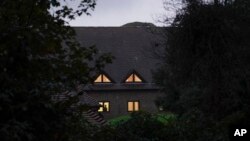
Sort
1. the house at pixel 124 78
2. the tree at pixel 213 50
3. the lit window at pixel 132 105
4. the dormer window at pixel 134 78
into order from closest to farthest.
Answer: the tree at pixel 213 50 < the house at pixel 124 78 < the dormer window at pixel 134 78 < the lit window at pixel 132 105

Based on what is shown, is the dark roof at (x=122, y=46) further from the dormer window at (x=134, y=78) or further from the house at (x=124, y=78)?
the dormer window at (x=134, y=78)

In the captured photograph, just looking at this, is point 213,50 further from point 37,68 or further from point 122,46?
point 122,46

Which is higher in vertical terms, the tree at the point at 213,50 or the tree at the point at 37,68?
the tree at the point at 213,50

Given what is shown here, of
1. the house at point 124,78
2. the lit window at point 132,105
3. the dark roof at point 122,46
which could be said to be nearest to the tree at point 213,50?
the house at point 124,78

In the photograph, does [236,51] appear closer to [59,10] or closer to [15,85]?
[59,10]

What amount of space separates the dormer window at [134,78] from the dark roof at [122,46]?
0.37 metres

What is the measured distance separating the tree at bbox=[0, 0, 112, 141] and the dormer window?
5718 cm

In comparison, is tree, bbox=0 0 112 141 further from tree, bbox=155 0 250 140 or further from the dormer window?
the dormer window

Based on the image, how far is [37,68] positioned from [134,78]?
192 feet

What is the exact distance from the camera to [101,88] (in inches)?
2472

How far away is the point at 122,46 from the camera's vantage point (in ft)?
221

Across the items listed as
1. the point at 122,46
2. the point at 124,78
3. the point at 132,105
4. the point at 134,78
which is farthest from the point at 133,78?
the point at 122,46

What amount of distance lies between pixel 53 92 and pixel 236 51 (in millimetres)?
17075

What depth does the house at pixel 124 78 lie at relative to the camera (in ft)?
207
